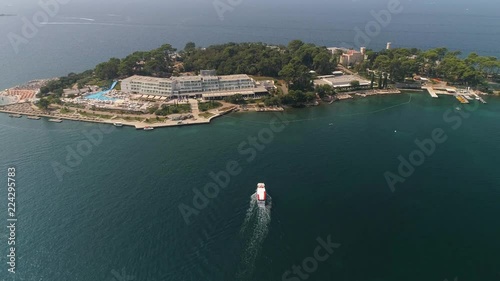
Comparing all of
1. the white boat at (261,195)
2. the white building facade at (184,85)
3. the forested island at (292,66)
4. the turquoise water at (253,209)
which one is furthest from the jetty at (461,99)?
the white boat at (261,195)

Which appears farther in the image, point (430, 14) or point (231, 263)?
point (430, 14)

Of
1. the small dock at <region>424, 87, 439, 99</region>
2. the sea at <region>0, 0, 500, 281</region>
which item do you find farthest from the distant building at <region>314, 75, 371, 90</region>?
the small dock at <region>424, 87, 439, 99</region>

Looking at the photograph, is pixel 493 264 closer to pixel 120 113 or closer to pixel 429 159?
pixel 429 159

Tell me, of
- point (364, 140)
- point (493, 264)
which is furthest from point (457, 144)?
point (493, 264)

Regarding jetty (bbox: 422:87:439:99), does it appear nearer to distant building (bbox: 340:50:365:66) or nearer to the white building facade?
distant building (bbox: 340:50:365:66)

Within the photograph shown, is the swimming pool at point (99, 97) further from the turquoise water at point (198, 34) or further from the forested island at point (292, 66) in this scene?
the turquoise water at point (198, 34)
